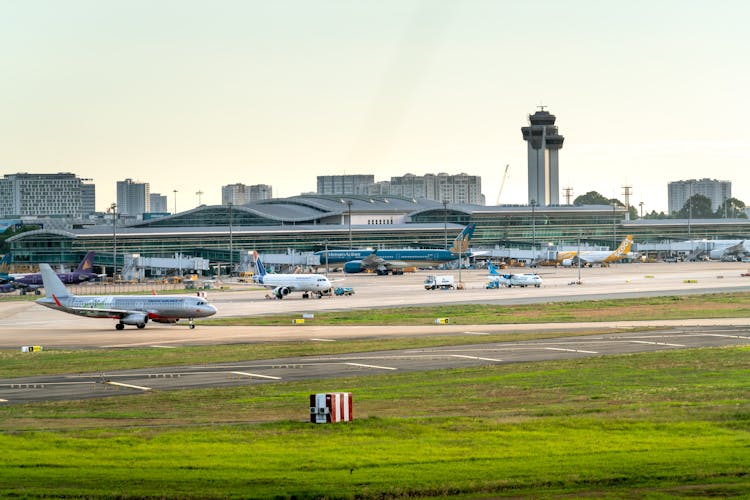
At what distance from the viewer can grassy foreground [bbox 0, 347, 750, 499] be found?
30.5 m

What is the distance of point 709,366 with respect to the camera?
202ft

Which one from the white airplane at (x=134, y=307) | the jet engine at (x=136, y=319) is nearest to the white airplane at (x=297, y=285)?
the white airplane at (x=134, y=307)

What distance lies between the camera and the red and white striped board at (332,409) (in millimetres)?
42562

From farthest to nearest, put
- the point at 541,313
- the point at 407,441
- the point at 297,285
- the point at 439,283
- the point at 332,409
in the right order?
the point at 439,283 → the point at 297,285 → the point at 541,313 → the point at 332,409 → the point at 407,441

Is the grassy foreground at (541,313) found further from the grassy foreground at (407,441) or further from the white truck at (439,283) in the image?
the grassy foreground at (407,441)

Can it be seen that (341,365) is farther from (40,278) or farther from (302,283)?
(40,278)

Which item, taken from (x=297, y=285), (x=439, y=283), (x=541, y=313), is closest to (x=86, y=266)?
(x=297, y=285)

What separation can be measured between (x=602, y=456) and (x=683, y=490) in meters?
5.12

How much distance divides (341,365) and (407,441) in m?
29.1

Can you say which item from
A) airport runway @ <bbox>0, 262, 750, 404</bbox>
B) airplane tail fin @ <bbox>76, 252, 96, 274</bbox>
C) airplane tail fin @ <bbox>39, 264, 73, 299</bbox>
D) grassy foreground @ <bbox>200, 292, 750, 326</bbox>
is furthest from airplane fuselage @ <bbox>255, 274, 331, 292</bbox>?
airplane tail fin @ <bbox>39, 264, 73, 299</bbox>

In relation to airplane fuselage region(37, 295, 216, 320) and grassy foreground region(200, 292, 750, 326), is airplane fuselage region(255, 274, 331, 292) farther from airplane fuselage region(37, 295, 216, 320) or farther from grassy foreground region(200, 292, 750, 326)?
airplane fuselage region(37, 295, 216, 320)

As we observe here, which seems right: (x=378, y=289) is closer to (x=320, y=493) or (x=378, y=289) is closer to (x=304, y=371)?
(x=304, y=371)

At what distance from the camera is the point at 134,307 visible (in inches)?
3947

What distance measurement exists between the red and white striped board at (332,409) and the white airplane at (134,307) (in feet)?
196
